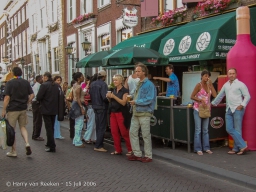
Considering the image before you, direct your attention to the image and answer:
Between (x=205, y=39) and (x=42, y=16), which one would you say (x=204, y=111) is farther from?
(x=42, y=16)

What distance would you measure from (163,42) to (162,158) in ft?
18.8

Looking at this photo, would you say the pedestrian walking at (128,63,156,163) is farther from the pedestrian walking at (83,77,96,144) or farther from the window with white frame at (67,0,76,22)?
the window with white frame at (67,0,76,22)

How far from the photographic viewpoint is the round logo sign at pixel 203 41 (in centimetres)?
1031

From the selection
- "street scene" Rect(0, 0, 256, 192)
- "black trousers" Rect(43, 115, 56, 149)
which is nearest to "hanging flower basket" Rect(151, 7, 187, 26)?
"street scene" Rect(0, 0, 256, 192)

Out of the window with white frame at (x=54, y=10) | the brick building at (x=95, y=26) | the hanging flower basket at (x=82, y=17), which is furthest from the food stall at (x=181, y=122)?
the window with white frame at (x=54, y=10)

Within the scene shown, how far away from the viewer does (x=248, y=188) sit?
562cm

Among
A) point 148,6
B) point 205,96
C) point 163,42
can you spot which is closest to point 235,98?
point 205,96

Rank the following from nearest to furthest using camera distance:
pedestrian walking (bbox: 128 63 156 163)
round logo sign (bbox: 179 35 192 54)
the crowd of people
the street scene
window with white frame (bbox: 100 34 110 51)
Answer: the street scene < pedestrian walking (bbox: 128 63 156 163) < the crowd of people < round logo sign (bbox: 179 35 192 54) < window with white frame (bbox: 100 34 110 51)

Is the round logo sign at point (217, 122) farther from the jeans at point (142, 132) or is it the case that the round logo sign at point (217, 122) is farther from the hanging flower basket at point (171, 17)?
the hanging flower basket at point (171, 17)

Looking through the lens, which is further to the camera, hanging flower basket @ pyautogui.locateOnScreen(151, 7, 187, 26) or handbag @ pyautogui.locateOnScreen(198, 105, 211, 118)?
hanging flower basket @ pyautogui.locateOnScreen(151, 7, 187, 26)

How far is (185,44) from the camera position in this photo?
11297mm

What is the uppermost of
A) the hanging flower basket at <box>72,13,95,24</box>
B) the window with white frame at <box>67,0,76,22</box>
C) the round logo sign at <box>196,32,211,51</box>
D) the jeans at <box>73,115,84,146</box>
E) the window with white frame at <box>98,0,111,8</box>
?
the window with white frame at <box>67,0,76,22</box>

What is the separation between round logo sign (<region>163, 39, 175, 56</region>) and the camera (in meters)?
12.0

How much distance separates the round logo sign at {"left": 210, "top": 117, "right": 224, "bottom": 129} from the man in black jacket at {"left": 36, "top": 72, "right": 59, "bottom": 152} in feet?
11.3
